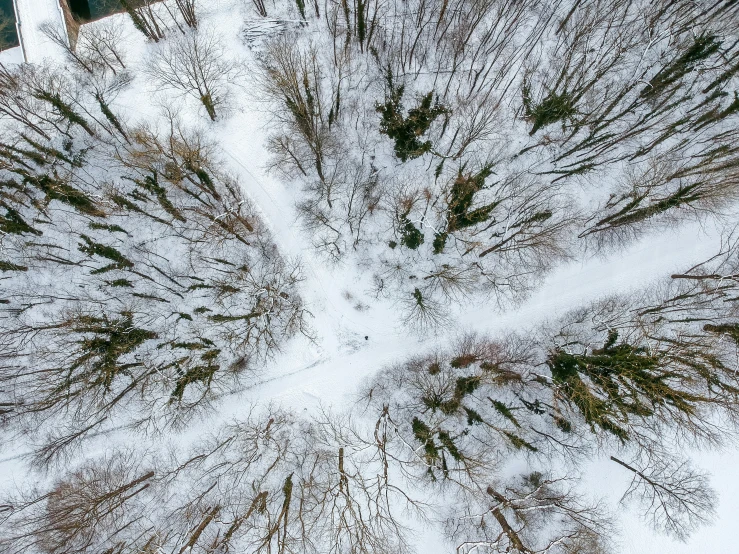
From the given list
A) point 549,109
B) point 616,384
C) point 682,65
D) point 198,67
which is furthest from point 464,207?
point 198,67

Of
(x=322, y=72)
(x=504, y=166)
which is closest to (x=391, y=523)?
(x=504, y=166)

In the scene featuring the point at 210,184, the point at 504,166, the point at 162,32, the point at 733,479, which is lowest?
the point at 733,479

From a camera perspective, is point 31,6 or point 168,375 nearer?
point 168,375

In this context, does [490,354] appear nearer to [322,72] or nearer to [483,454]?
[483,454]

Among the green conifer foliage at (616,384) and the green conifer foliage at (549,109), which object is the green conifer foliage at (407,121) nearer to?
the green conifer foliage at (549,109)

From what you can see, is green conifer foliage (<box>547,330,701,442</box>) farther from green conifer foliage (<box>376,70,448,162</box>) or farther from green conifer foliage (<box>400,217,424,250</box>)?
green conifer foliage (<box>376,70,448,162</box>)

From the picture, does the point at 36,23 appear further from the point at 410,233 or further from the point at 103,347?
A: the point at 410,233

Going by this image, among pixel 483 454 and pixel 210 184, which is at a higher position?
pixel 210 184

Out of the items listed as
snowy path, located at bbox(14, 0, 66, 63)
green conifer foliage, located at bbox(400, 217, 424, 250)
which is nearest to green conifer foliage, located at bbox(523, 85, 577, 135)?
green conifer foliage, located at bbox(400, 217, 424, 250)

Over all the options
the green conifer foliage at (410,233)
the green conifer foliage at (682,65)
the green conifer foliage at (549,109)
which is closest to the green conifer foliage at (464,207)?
the green conifer foliage at (410,233)
